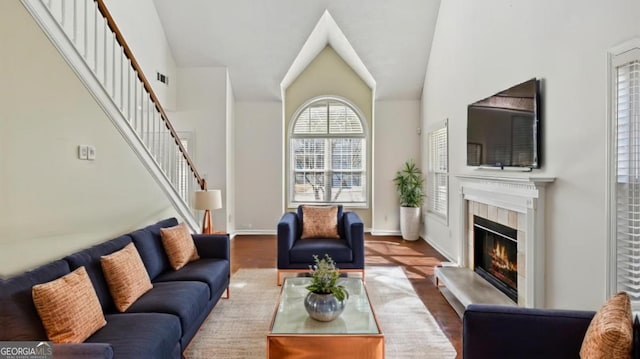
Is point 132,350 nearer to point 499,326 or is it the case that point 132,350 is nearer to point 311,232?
point 499,326

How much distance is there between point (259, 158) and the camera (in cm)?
743

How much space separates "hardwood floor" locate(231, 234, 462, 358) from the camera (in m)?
3.41

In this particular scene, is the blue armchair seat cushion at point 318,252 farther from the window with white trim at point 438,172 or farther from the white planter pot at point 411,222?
the white planter pot at point 411,222

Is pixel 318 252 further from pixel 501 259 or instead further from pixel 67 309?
pixel 67 309

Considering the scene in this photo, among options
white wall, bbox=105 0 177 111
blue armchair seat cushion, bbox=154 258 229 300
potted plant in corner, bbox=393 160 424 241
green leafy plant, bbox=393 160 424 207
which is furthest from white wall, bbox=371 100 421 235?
blue armchair seat cushion, bbox=154 258 229 300

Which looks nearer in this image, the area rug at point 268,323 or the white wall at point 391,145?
the area rug at point 268,323

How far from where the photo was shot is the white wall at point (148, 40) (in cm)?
534

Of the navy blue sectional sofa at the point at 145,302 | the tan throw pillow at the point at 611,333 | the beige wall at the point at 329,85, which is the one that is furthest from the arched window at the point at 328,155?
the tan throw pillow at the point at 611,333

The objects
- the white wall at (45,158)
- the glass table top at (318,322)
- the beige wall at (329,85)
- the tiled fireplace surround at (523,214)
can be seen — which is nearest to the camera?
the white wall at (45,158)

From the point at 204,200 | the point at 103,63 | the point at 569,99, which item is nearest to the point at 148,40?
the point at 103,63

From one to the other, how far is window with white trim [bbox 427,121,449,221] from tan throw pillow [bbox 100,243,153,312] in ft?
14.9

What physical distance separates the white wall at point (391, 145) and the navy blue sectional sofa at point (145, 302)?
4287 millimetres

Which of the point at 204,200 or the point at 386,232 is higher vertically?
the point at 204,200

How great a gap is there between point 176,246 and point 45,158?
1407 millimetres
